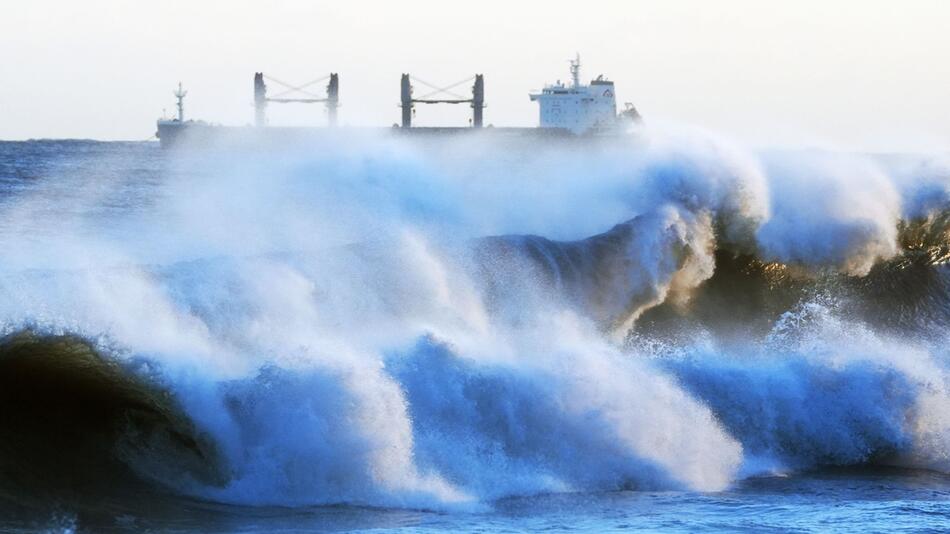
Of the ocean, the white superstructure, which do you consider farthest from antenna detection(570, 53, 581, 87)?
the ocean

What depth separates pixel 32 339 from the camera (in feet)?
51.1

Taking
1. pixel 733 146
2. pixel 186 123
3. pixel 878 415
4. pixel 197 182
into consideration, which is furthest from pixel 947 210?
pixel 186 123

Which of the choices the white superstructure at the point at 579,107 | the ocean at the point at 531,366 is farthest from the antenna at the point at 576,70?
the ocean at the point at 531,366

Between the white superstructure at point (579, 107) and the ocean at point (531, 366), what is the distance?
300 feet

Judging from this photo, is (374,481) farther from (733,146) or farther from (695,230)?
(733,146)

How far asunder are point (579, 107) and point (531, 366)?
10050 centimetres

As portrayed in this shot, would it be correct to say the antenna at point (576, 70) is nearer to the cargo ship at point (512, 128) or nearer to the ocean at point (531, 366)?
the cargo ship at point (512, 128)

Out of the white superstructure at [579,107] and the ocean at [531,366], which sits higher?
the white superstructure at [579,107]

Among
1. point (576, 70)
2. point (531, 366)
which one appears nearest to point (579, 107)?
point (576, 70)

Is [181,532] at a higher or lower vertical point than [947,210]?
lower

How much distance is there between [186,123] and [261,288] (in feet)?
322

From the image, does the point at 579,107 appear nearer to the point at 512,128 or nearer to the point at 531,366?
the point at 512,128

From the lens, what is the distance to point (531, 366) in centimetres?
1769

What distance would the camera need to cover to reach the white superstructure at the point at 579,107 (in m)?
118
